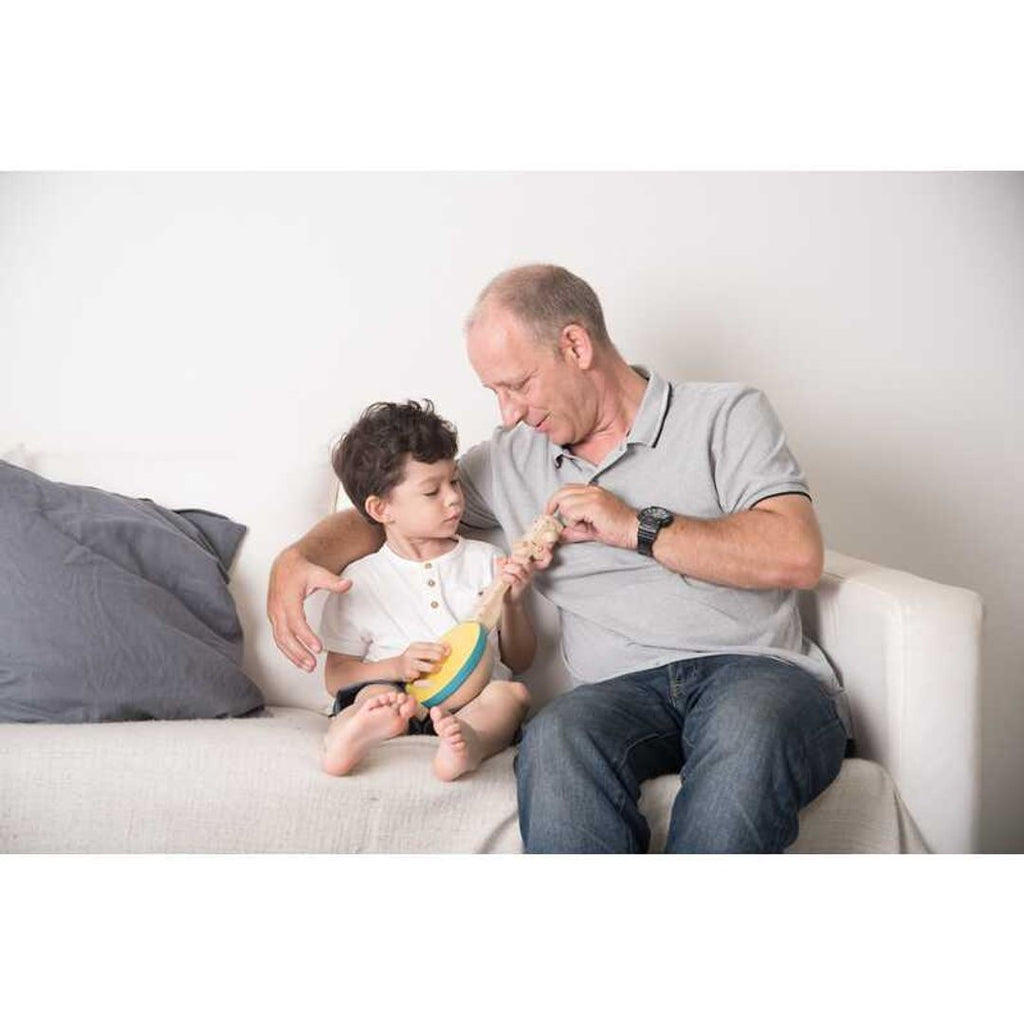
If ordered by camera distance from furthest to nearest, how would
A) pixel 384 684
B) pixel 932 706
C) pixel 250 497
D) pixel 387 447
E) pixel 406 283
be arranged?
pixel 406 283, pixel 250 497, pixel 387 447, pixel 384 684, pixel 932 706

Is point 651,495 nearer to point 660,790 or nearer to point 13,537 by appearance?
point 660,790

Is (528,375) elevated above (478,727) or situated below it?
above

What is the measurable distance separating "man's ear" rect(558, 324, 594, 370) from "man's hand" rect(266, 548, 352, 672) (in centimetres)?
52

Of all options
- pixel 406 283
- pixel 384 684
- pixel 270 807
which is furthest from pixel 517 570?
pixel 406 283

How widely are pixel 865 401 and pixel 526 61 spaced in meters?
1.08

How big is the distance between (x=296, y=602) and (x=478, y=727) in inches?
14.4

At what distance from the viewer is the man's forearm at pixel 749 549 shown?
179cm

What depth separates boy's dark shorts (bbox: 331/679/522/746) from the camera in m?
1.94

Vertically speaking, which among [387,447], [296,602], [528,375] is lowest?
[296,602]

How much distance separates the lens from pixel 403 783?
1688 millimetres

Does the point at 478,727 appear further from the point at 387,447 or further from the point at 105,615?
the point at 105,615

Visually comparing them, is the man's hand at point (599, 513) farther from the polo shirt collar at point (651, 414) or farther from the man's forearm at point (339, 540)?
the man's forearm at point (339, 540)

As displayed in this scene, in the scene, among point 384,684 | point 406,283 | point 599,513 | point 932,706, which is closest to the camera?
point 932,706

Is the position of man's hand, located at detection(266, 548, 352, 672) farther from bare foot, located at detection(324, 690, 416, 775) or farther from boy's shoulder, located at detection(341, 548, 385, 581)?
bare foot, located at detection(324, 690, 416, 775)
